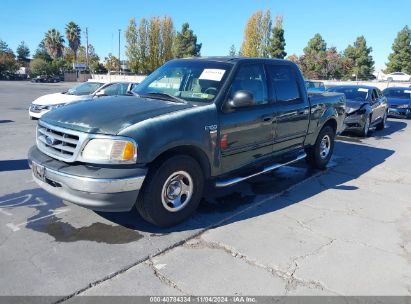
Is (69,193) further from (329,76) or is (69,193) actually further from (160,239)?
(329,76)

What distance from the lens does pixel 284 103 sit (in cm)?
542

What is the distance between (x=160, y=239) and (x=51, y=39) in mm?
91037

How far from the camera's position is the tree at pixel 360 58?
53.6 metres

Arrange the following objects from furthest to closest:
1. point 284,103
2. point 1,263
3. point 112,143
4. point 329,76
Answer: point 329,76 < point 284,103 < point 112,143 < point 1,263

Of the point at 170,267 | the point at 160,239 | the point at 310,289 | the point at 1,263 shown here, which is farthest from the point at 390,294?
the point at 1,263

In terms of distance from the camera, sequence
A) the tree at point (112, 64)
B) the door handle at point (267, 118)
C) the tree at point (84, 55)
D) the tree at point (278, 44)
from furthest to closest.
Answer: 1. the tree at point (84, 55)
2. the tree at point (112, 64)
3. the tree at point (278, 44)
4. the door handle at point (267, 118)

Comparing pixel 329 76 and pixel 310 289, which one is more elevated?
pixel 329 76

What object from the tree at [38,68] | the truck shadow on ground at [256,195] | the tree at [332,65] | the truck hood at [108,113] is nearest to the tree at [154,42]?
the tree at [38,68]

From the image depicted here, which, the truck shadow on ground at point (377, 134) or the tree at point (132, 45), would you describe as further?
the tree at point (132, 45)

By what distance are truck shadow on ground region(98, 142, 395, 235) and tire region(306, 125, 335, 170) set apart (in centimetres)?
17

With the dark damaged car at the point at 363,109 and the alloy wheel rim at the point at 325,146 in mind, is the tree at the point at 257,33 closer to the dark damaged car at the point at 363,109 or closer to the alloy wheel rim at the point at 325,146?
the dark damaged car at the point at 363,109

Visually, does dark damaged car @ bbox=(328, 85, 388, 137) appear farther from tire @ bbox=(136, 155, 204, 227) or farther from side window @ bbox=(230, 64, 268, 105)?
tire @ bbox=(136, 155, 204, 227)

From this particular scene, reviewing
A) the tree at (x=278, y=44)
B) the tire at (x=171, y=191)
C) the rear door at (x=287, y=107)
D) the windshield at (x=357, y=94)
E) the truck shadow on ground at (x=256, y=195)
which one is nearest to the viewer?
the tire at (x=171, y=191)

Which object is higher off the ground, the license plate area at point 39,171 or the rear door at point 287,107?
the rear door at point 287,107
